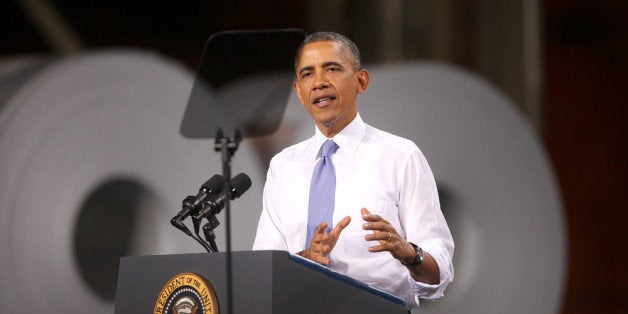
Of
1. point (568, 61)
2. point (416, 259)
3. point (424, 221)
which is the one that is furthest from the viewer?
point (568, 61)

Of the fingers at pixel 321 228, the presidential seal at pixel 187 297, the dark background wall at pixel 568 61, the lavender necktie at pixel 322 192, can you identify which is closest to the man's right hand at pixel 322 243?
the fingers at pixel 321 228

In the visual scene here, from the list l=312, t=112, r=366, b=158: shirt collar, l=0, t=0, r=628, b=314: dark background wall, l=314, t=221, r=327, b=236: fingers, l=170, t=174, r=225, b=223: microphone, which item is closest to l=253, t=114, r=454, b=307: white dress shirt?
l=312, t=112, r=366, b=158: shirt collar

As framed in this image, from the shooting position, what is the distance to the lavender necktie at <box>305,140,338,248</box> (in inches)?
55.2

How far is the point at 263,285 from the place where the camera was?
1069 mm

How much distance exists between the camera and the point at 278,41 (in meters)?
1.77

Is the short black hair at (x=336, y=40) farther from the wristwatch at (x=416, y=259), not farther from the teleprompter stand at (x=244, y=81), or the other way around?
the wristwatch at (x=416, y=259)

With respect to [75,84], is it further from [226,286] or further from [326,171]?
[226,286]

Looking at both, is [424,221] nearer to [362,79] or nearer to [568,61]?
[362,79]

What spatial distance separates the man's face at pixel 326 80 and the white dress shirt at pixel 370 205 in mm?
62

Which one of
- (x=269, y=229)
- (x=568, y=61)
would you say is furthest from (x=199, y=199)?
(x=568, y=61)

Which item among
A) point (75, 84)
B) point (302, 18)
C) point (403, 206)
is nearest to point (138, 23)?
point (75, 84)

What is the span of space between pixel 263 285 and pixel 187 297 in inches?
5.6

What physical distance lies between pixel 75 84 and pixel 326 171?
3.14 feet

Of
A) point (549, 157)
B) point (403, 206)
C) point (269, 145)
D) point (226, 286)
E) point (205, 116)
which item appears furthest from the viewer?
point (549, 157)
